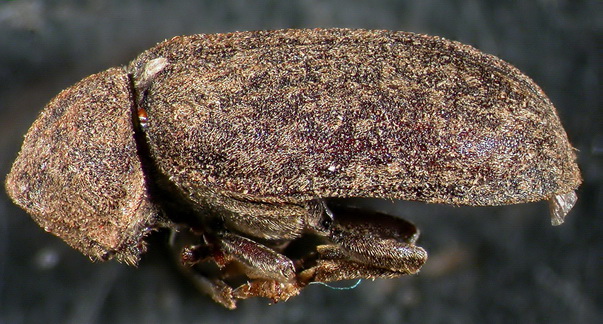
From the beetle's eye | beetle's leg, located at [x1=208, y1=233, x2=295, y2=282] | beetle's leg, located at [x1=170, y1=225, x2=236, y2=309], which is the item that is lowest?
beetle's leg, located at [x1=170, y1=225, x2=236, y2=309]

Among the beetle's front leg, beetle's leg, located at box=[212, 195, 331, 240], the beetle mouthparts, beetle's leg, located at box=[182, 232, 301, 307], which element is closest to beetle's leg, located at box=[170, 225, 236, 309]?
beetle's leg, located at box=[182, 232, 301, 307]

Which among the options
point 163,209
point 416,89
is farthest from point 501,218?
point 163,209

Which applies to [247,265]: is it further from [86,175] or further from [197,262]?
[86,175]

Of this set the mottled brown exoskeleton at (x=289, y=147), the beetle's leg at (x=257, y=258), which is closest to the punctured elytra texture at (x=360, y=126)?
the mottled brown exoskeleton at (x=289, y=147)

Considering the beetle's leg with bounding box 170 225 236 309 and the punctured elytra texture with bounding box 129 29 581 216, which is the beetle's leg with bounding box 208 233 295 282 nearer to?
the beetle's leg with bounding box 170 225 236 309

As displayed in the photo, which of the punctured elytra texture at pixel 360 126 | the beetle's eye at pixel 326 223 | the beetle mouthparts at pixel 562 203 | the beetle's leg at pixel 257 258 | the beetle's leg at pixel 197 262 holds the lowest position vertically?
the beetle's leg at pixel 197 262

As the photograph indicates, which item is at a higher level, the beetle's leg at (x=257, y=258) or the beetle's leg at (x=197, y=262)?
the beetle's leg at (x=257, y=258)

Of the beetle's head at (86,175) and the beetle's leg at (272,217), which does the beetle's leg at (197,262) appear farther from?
the beetle's head at (86,175)
